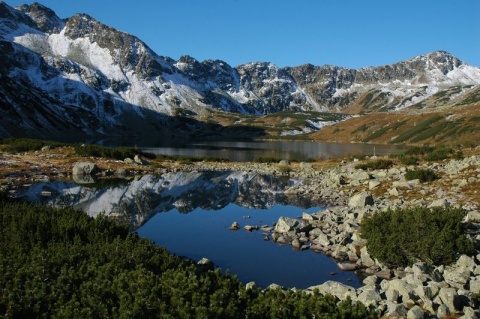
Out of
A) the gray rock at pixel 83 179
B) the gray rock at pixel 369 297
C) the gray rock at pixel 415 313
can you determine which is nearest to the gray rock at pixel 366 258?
the gray rock at pixel 369 297

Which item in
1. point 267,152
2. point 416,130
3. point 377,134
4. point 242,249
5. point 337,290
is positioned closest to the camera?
point 337,290

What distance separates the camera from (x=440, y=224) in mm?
20016

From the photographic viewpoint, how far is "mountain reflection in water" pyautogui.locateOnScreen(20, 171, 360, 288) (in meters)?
20.7

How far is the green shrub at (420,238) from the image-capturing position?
18.6 metres

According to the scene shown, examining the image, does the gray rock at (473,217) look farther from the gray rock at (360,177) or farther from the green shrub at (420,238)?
the gray rock at (360,177)

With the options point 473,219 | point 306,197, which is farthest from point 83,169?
point 473,219

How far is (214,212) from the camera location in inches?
1436

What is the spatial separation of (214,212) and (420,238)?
20555 millimetres

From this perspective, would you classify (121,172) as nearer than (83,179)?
No

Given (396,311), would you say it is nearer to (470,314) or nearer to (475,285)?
(470,314)

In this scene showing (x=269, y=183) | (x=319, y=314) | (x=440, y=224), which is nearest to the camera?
(x=319, y=314)

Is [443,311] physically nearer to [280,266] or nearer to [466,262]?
[466,262]

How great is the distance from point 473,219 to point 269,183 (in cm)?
3227

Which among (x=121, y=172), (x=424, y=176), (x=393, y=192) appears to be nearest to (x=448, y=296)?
(x=393, y=192)
